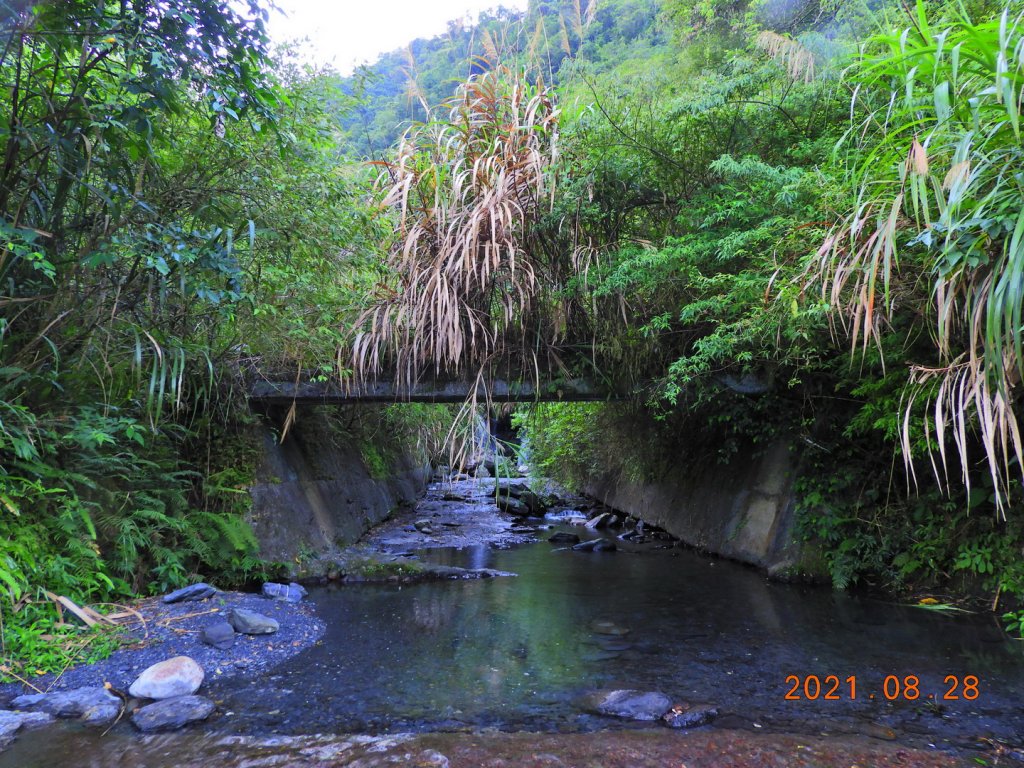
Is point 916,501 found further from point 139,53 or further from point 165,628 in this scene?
point 139,53

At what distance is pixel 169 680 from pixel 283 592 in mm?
2183

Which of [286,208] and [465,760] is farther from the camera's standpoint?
[286,208]

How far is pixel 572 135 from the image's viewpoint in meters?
5.51

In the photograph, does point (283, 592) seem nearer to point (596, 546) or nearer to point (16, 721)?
point (16, 721)

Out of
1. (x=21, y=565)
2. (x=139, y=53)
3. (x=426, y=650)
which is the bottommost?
(x=426, y=650)

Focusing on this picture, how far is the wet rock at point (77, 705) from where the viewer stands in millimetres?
2889

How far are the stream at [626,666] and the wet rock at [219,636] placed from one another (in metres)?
0.52

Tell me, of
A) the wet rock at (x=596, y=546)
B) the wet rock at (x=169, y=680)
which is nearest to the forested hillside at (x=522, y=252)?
the wet rock at (x=169, y=680)

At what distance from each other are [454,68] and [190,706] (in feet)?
21.3

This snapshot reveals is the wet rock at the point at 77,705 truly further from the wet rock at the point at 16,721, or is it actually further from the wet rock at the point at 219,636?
the wet rock at the point at 219,636

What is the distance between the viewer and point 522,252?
5.41 meters

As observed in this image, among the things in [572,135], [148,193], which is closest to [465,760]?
[148,193]

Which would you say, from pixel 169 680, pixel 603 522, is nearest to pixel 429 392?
pixel 169 680

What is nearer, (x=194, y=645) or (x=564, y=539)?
(x=194, y=645)
